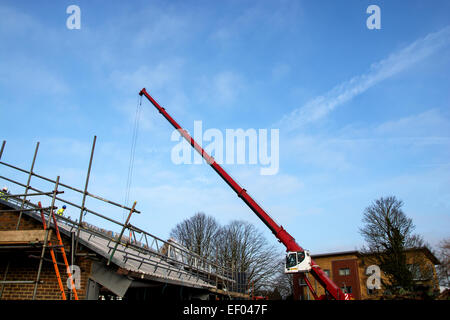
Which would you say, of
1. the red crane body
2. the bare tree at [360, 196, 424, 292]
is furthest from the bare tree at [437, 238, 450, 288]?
the red crane body

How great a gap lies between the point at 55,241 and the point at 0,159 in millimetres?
4721

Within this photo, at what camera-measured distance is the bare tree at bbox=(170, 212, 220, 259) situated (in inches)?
1834

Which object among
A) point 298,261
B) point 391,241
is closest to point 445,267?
point 391,241

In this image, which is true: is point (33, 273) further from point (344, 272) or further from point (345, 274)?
point (344, 272)

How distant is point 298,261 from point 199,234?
31.2 metres

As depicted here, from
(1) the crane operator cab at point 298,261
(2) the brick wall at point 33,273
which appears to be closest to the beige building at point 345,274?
(1) the crane operator cab at point 298,261

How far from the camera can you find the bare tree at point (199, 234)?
153 ft

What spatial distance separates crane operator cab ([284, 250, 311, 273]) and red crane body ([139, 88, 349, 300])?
44 centimetres

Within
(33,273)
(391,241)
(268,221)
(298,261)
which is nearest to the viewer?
(33,273)

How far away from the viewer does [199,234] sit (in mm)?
47719

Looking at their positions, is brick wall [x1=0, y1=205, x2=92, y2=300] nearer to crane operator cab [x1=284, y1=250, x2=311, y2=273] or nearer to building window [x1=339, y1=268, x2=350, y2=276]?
crane operator cab [x1=284, y1=250, x2=311, y2=273]
